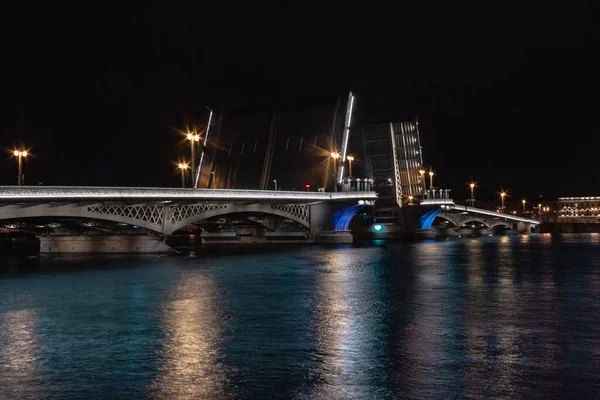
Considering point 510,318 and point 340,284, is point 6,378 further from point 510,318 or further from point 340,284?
point 340,284

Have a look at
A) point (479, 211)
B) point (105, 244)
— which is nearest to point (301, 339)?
point (105, 244)

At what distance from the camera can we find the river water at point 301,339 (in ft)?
36.0

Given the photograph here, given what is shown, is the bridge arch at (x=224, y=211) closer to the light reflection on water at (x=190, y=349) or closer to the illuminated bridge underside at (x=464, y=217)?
the light reflection on water at (x=190, y=349)

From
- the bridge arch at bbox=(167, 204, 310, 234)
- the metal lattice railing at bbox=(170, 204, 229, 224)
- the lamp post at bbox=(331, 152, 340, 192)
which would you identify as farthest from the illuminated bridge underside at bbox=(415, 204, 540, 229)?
the metal lattice railing at bbox=(170, 204, 229, 224)

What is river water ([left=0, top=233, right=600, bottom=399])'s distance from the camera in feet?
36.0

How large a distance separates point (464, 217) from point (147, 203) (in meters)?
91.2

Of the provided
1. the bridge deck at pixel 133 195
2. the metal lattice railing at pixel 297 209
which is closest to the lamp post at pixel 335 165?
the metal lattice railing at pixel 297 209

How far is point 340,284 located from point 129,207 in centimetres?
2546

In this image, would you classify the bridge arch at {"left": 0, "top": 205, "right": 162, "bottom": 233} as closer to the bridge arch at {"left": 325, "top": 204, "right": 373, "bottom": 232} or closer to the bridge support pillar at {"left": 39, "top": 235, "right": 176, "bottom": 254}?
the bridge support pillar at {"left": 39, "top": 235, "right": 176, "bottom": 254}

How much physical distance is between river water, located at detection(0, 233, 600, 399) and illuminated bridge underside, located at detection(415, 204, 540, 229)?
7910 centimetres

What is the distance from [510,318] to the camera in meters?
18.4

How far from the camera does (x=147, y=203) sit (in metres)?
48.2

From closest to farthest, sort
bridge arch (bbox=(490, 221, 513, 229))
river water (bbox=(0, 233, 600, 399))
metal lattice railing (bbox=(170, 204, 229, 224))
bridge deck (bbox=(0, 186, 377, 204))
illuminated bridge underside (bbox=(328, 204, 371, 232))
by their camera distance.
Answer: river water (bbox=(0, 233, 600, 399)), bridge deck (bbox=(0, 186, 377, 204)), metal lattice railing (bbox=(170, 204, 229, 224)), illuminated bridge underside (bbox=(328, 204, 371, 232)), bridge arch (bbox=(490, 221, 513, 229))

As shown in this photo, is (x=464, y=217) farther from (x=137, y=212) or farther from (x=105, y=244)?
(x=137, y=212)
